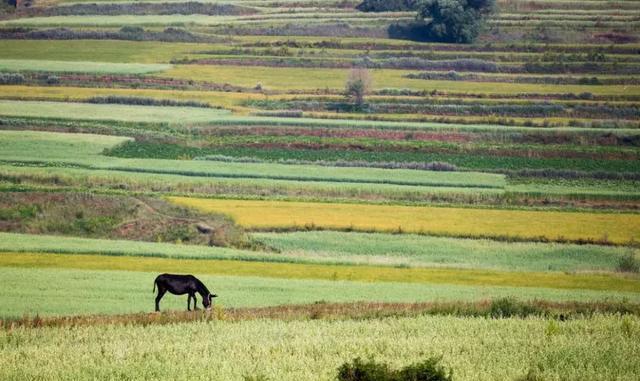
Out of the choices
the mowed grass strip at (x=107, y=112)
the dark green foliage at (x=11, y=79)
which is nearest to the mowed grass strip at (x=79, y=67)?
the dark green foliage at (x=11, y=79)

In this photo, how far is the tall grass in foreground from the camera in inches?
830

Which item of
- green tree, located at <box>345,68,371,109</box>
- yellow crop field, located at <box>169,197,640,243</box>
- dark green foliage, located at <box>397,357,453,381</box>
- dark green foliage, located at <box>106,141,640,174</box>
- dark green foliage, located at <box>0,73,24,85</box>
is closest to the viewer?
dark green foliage, located at <box>397,357,453,381</box>

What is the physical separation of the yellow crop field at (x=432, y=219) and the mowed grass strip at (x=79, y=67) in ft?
144

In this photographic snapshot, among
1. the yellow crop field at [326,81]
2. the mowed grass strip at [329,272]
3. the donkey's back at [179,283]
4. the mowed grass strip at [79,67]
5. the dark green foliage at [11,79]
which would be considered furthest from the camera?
the mowed grass strip at [79,67]

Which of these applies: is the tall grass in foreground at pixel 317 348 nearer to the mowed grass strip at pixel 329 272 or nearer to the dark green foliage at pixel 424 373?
the dark green foliage at pixel 424 373

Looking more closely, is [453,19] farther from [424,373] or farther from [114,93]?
[424,373]

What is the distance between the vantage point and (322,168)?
60500 mm

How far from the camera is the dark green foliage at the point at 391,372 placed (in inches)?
773

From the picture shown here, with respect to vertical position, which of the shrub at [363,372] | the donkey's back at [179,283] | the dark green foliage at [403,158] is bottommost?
the dark green foliage at [403,158]

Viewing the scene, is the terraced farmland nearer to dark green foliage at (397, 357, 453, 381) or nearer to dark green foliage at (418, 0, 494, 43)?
dark green foliage at (397, 357, 453, 381)

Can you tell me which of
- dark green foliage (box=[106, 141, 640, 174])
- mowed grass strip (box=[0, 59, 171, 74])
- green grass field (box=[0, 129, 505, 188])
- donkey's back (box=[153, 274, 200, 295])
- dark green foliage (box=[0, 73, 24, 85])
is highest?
donkey's back (box=[153, 274, 200, 295])

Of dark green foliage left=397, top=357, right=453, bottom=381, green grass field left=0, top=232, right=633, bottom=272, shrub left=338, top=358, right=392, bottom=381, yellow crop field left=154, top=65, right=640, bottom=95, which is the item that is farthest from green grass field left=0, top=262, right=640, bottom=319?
yellow crop field left=154, top=65, right=640, bottom=95

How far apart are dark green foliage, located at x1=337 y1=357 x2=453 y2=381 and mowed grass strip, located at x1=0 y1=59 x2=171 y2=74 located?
74.0 m

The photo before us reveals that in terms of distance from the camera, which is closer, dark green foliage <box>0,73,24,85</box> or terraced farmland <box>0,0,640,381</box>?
terraced farmland <box>0,0,640,381</box>
